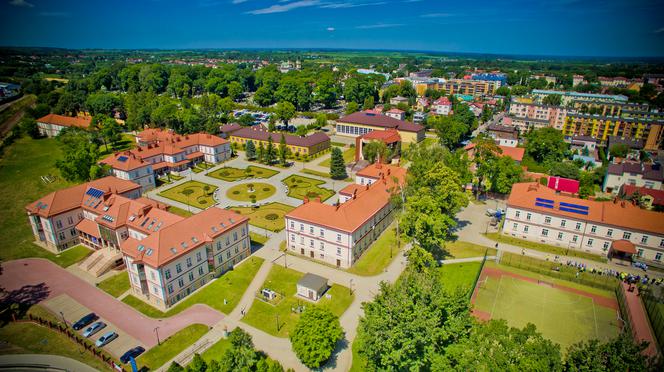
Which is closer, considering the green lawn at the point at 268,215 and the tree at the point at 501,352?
the tree at the point at 501,352

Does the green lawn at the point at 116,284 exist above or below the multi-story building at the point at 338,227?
below

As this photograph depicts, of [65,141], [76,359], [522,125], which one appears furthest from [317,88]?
[76,359]

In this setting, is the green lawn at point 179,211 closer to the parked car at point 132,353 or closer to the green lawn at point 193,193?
the green lawn at point 193,193

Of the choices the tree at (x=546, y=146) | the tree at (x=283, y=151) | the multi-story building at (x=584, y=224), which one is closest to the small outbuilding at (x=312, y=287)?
the multi-story building at (x=584, y=224)

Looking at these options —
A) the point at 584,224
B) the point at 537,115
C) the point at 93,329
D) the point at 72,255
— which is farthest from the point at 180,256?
the point at 537,115

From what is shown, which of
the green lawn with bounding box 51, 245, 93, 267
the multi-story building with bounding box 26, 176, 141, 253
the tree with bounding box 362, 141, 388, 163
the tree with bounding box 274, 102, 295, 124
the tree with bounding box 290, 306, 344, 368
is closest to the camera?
the tree with bounding box 290, 306, 344, 368

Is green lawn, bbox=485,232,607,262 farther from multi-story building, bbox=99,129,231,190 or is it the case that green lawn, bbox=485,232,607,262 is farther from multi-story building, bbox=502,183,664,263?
multi-story building, bbox=99,129,231,190

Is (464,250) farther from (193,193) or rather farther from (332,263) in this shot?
(193,193)

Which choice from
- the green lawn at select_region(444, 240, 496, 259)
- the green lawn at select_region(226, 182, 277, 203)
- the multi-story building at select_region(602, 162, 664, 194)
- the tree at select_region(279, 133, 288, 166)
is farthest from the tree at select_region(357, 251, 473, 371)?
the multi-story building at select_region(602, 162, 664, 194)
